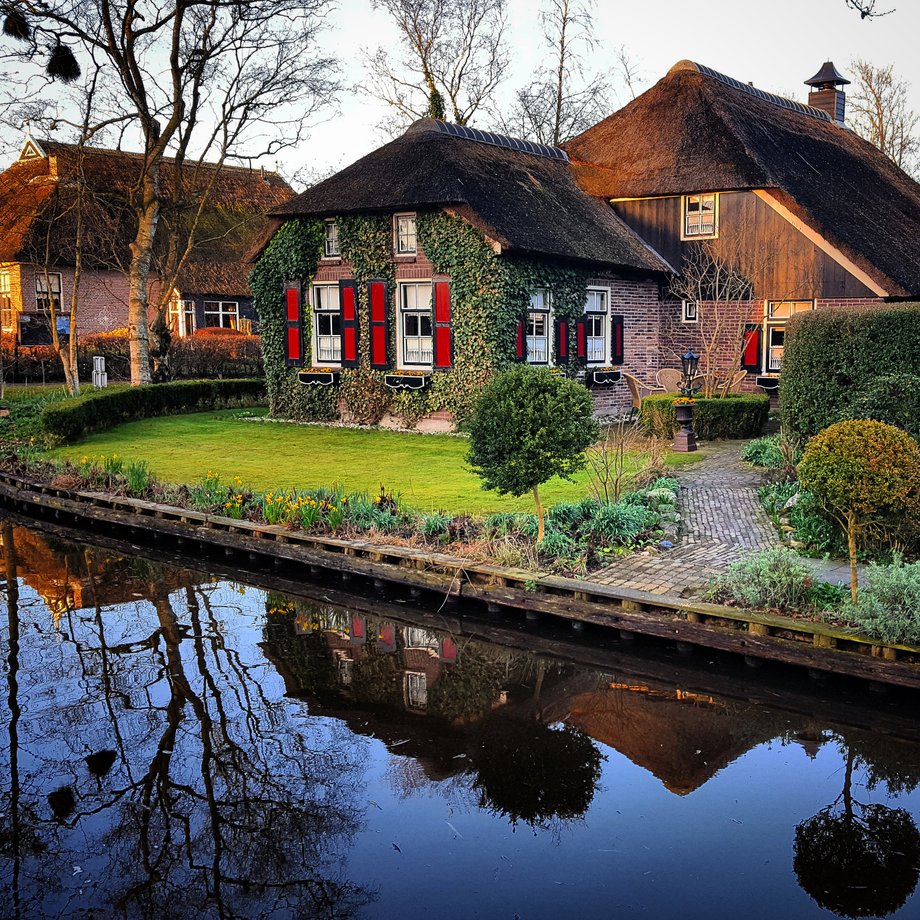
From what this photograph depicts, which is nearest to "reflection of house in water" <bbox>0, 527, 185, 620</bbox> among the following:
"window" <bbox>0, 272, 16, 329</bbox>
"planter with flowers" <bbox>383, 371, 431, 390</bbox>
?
"planter with flowers" <bbox>383, 371, 431, 390</bbox>

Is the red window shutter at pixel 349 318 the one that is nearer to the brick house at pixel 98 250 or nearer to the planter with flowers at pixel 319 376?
the planter with flowers at pixel 319 376

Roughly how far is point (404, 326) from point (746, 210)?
7725 mm

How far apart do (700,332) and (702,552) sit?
12.4 metres

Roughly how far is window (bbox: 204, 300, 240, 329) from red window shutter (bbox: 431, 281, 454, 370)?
1780cm

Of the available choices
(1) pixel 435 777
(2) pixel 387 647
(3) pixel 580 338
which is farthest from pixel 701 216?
(1) pixel 435 777

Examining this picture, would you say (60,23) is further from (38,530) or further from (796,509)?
(796,509)

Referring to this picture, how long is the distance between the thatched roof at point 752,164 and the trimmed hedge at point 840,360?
26.8ft

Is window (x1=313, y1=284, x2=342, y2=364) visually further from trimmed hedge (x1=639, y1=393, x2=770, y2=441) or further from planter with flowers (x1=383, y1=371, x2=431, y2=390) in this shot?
trimmed hedge (x1=639, y1=393, x2=770, y2=441)

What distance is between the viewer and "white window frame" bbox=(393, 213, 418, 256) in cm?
1867

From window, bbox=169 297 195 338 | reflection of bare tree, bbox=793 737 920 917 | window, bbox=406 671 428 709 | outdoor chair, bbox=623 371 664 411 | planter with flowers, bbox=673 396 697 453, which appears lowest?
reflection of bare tree, bbox=793 737 920 917

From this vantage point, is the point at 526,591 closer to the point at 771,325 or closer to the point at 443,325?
the point at 443,325

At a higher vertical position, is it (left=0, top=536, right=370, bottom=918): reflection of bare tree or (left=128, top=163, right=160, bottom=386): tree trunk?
(left=128, top=163, right=160, bottom=386): tree trunk

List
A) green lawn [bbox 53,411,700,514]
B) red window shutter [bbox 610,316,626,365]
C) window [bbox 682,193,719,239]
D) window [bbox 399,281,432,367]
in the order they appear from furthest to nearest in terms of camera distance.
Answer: window [bbox 682,193,719,239], red window shutter [bbox 610,316,626,365], window [bbox 399,281,432,367], green lawn [bbox 53,411,700,514]

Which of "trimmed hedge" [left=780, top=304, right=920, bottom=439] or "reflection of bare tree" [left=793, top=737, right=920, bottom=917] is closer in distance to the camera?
"reflection of bare tree" [left=793, top=737, right=920, bottom=917]
